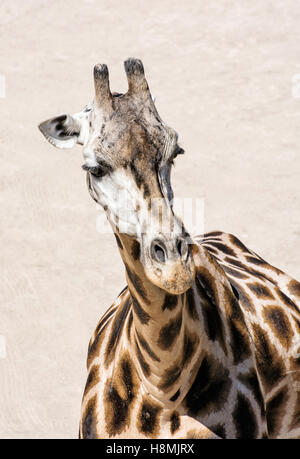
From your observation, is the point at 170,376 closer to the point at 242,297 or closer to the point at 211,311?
the point at 211,311

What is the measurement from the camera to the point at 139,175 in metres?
3.55

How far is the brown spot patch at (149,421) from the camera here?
13.7ft

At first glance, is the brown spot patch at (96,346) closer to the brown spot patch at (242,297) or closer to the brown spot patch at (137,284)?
the brown spot patch at (242,297)

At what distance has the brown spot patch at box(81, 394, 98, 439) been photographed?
4.39 meters

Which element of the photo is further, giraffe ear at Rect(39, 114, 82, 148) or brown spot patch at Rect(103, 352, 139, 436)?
brown spot patch at Rect(103, 352, 139, 436)

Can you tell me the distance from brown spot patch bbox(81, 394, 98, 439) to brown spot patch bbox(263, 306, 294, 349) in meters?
1.16

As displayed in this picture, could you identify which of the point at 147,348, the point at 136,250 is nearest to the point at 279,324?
the point at 147,348

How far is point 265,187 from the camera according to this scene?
30.6 ft

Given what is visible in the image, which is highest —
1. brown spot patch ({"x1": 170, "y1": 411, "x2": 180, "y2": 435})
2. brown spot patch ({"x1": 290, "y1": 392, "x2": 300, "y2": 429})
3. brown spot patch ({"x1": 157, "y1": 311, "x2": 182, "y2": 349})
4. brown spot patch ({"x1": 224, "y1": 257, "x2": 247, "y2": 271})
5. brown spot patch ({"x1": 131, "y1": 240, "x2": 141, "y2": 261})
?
brown spot patch ({"x1": 131, "y1": 240, "x2": 141, "y2": 261})

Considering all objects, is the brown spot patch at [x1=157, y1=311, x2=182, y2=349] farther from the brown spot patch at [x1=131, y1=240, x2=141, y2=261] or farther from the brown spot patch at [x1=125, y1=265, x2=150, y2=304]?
the brown spot patch at [x1=131, y1=240, x2=141, y2=261]

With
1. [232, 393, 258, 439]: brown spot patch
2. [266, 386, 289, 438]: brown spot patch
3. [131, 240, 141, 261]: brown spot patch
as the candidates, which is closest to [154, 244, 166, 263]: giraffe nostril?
[131, 240, 141, 261]: brown spot patch

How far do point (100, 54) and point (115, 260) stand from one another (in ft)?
15.2

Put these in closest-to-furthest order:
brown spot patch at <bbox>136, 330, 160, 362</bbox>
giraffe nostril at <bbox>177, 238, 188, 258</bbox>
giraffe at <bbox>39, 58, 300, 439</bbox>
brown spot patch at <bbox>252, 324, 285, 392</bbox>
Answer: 1. giraffe nostril at <bbox>177, 238, 188, 258</bbox>
2. giraffe at <bbox>39, 58, 300, 439</bbox>
3. brown spot patch at <bbox>136, 330, 160, 362</bbox>
4. brown spot patch at <bbox>252, 324, 285, 392</bbox>

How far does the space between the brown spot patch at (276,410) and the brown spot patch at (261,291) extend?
1.85 feet
